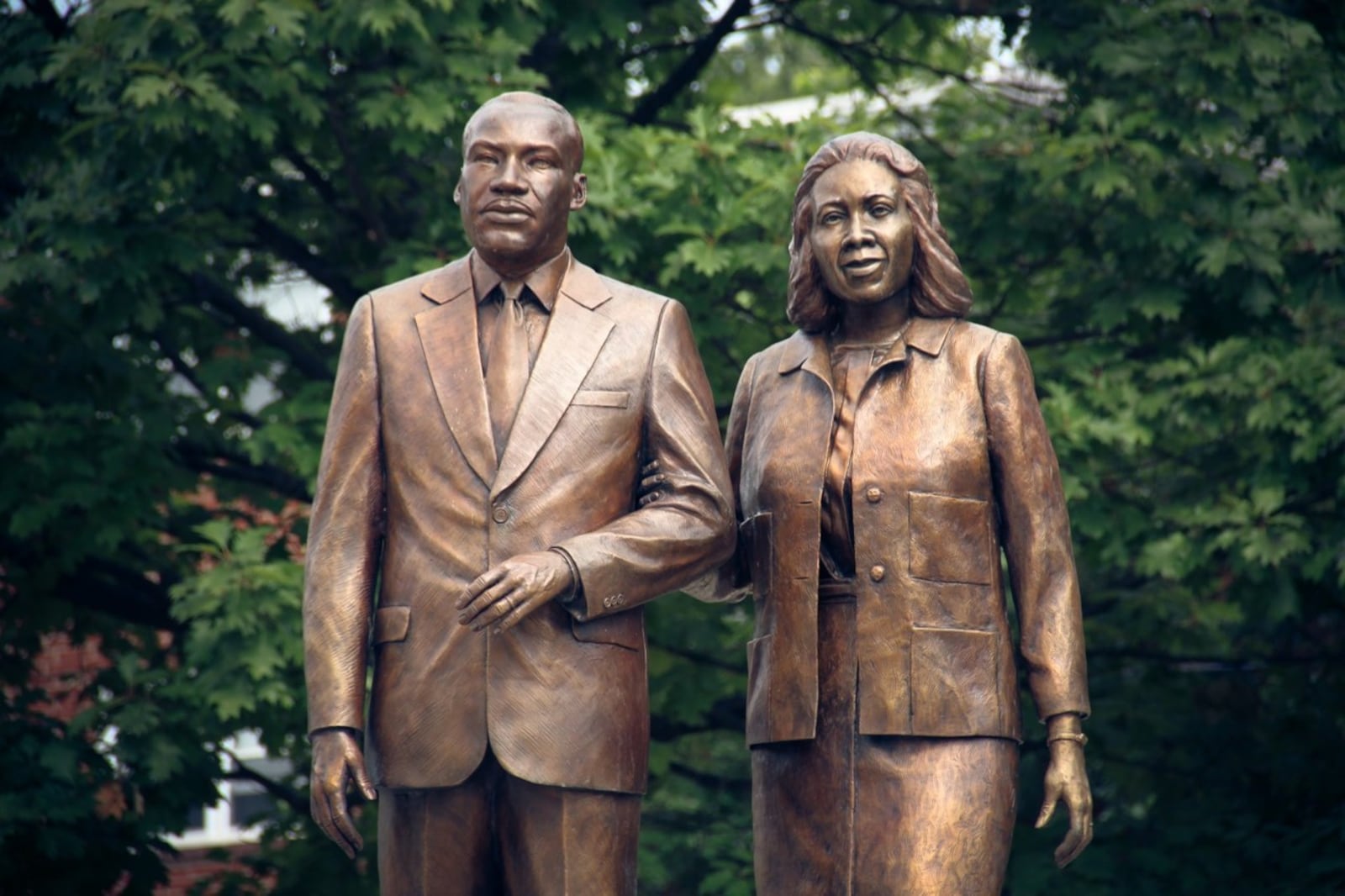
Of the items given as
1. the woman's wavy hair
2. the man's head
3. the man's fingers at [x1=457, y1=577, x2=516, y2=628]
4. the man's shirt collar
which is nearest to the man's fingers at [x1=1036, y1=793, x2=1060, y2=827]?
the woman's wavy hair

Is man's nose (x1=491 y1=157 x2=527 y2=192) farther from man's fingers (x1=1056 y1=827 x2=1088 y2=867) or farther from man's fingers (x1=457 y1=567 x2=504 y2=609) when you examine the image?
man's fingers (x1=1056 y1=827 x2=1088 y2=867)

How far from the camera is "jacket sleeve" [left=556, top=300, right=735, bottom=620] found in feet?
20.7

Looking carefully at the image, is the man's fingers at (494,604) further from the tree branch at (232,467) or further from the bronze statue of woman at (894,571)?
the tree branch at (232,467)

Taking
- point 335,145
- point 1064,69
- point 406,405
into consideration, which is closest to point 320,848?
point 335,145

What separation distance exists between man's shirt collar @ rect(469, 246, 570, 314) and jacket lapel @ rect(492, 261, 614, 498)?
2 centimetres


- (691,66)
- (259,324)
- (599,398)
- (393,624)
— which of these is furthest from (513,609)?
(691,66)

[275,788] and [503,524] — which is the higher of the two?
[503,524]

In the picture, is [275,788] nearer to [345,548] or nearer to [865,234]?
[345,548]

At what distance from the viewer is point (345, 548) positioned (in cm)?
657

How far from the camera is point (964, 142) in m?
13.0

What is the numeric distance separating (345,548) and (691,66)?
26.0ft

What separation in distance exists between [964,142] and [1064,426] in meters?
2.17

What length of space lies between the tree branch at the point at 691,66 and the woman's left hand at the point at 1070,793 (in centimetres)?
771

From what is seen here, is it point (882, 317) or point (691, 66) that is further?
point (691, 66)
